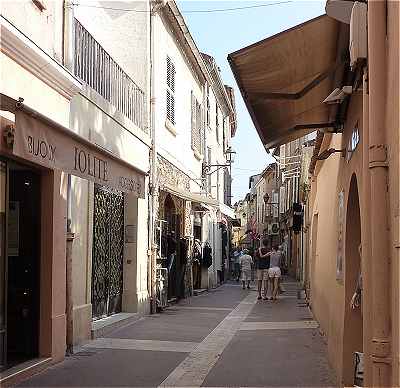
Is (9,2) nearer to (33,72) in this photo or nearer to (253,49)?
(33,72)

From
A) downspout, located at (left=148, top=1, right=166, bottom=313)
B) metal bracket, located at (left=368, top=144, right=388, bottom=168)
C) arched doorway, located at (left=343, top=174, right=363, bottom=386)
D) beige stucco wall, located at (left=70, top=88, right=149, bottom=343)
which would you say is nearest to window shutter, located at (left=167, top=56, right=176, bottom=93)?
downspout, located at (left=148, top=1, right=166, bottom=313)

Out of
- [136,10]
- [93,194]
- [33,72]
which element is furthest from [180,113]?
[33,72]

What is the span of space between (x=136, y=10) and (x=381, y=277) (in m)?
11.6

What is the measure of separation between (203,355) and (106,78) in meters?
5.38

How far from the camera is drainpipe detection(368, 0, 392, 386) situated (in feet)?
13.9

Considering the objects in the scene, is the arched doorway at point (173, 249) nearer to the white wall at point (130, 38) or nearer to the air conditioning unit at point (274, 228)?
the white wall at point (130, 38)

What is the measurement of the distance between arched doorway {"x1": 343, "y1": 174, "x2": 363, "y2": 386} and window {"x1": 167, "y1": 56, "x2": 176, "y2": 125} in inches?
409

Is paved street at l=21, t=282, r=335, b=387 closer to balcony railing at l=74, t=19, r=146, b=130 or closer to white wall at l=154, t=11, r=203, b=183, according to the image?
balcony railing at l=74, t=19, r=146, b=130

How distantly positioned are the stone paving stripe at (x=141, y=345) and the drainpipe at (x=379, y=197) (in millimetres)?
5665

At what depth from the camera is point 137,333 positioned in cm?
1138

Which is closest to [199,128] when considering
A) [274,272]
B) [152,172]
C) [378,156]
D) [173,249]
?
[274,272]

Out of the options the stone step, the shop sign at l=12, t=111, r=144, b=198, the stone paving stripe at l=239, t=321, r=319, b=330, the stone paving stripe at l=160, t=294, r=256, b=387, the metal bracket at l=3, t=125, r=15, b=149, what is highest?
the metal bracket at l=3, t=125, r=15, b=149

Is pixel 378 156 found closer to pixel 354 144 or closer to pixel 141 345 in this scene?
pixel 354 144

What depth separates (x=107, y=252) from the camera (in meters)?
12.4
